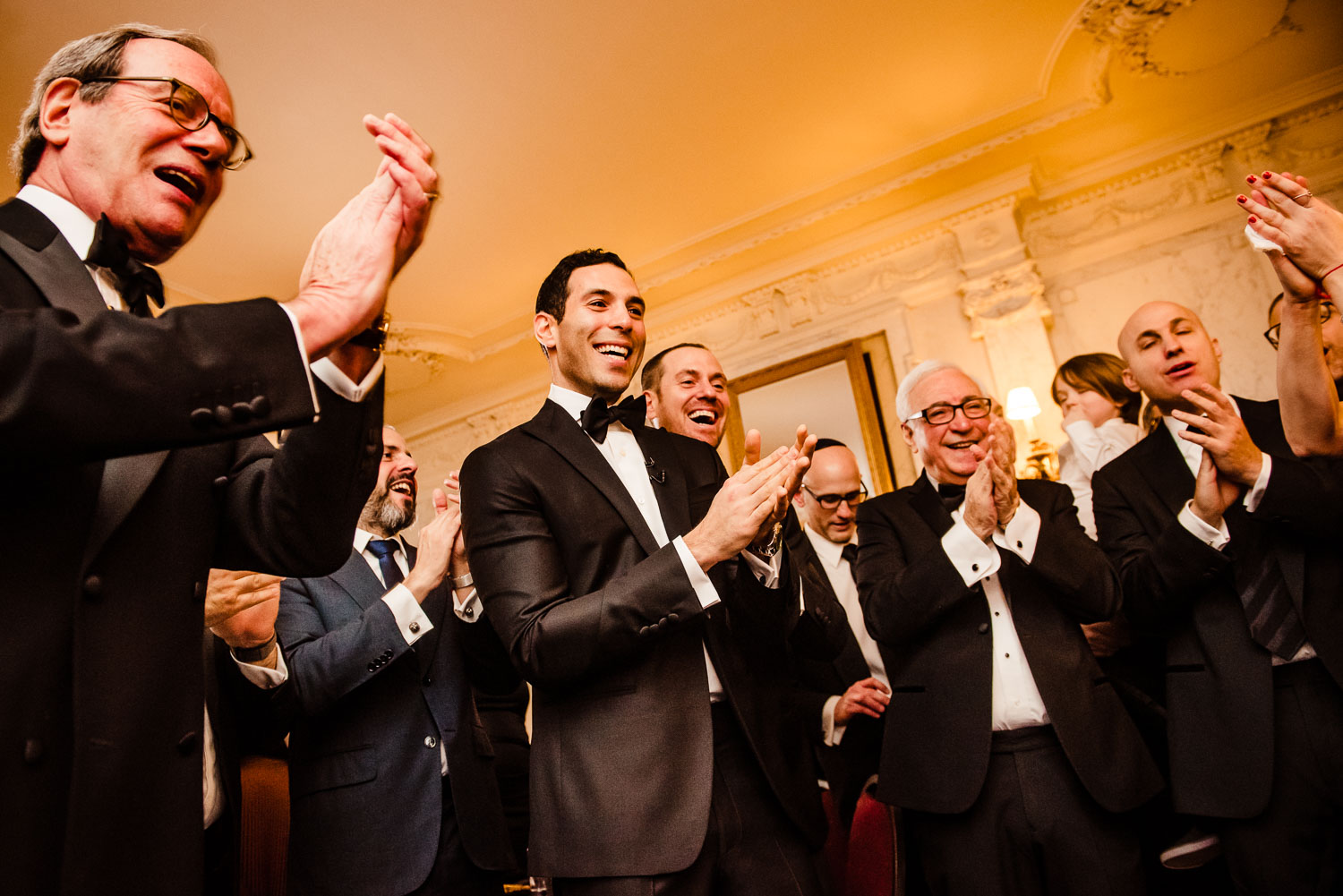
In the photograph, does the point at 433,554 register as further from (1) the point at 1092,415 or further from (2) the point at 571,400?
(1) the point at 1092,415

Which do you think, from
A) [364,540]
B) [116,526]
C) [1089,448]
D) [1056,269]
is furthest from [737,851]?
→ [1056,269]

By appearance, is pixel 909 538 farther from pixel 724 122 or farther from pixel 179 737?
pixel 724 122

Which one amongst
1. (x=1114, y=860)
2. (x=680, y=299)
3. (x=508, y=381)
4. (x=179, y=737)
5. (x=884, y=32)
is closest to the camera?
(x=179, y=737)

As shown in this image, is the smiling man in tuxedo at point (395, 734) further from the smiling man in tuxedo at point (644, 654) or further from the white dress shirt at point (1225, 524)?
the white dress shirt at point (1225, 524)

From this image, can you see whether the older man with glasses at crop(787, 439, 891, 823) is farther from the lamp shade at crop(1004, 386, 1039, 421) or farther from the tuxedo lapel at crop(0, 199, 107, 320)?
the lamp shade at crop(1004, 386, 1039, 421)

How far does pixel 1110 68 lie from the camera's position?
5574mm

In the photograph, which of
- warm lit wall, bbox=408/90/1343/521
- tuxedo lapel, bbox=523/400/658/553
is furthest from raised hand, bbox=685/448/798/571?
warm lit wall, bbox=408/90/1343/521

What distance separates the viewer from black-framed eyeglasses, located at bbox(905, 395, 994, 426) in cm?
261

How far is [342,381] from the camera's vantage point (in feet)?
3.28

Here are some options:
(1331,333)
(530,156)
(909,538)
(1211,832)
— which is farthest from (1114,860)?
(530,156)

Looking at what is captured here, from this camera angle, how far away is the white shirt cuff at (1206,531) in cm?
210

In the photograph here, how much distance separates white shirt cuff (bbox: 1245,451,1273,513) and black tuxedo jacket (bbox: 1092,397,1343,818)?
1cm

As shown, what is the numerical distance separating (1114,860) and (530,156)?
5455mm

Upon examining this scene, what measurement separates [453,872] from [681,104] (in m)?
4.94
